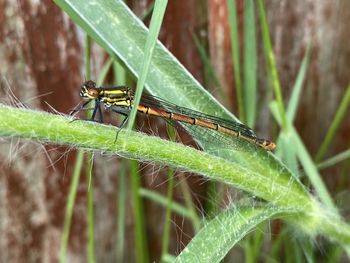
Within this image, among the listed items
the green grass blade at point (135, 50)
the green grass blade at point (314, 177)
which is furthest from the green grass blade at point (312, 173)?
the green grass blade at point (135, 50)

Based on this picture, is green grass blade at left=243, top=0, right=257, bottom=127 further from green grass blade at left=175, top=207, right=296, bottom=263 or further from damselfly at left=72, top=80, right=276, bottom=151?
green grass blade at left=175, top=207, right=296, bottom=263

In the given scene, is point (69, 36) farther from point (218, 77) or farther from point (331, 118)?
point (331, 118)

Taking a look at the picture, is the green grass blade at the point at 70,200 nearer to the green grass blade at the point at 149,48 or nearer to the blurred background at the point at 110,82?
the blurred background at the point at 110,82

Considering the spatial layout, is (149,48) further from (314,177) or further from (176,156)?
(314,177)

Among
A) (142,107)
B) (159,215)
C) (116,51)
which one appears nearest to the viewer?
(116,51)

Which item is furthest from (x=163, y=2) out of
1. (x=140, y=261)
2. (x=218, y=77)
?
(x=140, y=261)

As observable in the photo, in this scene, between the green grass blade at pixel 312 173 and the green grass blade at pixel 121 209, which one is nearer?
the green grass blade at pixel 312 173
